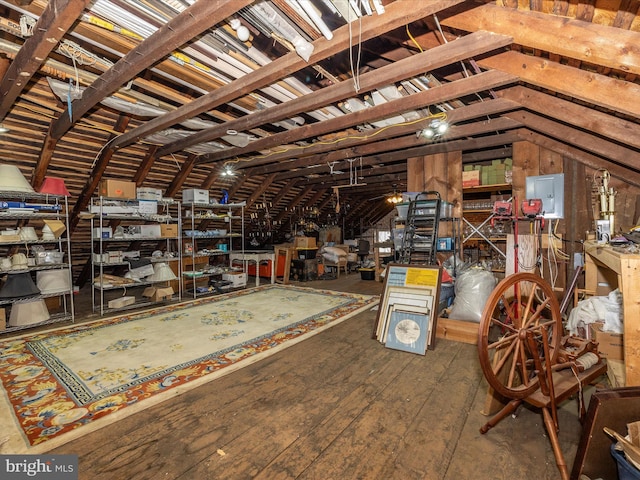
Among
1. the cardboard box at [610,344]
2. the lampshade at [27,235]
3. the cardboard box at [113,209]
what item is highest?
the cardboard box at [113,209]

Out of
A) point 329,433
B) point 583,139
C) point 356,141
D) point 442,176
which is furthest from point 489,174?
point 329,433

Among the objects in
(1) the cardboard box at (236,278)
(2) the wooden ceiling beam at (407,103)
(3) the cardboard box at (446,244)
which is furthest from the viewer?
(1) the cardboard box at (236,278)

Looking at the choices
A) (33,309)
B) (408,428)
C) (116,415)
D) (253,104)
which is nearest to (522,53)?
(253,104)

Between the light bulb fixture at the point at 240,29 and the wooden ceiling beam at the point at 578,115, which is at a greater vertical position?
the light bulb fixture at the point at 240,29

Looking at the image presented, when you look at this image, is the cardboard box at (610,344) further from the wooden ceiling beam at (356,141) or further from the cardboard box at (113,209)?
the cardboard box at (113,209)

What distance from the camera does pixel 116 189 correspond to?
4812 mm

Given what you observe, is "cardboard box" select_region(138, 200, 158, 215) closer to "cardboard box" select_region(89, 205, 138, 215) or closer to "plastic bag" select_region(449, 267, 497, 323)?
"cardboard box" select_region(89, 205, 138, 215)

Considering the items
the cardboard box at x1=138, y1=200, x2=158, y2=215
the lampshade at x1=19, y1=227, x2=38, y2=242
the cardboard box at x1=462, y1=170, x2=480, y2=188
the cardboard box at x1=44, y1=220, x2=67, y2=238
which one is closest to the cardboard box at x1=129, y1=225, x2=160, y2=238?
the cardboard box at x1=138, y1=200, x2=158, y2=215

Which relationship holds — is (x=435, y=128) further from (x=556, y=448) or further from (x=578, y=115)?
(x=556, y=448)

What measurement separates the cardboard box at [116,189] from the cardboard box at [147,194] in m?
0.14

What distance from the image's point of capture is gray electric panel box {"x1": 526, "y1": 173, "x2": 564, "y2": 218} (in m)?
4.15

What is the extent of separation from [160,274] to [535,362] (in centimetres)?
542

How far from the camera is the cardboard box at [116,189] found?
4.72m

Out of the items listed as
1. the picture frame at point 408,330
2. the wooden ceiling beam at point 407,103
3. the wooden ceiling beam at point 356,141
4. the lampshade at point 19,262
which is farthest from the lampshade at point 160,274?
the picture frame at point 408,330
